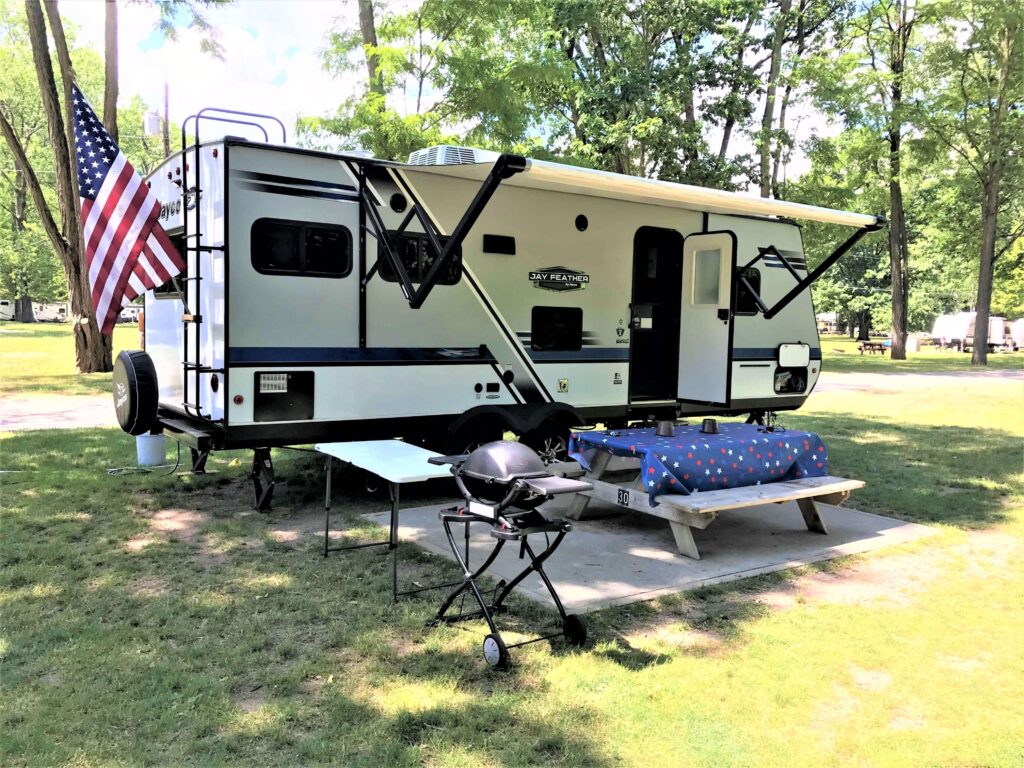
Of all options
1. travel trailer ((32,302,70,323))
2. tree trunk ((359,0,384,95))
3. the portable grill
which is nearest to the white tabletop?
the portable grill

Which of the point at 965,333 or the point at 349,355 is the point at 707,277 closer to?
the point at 349,355

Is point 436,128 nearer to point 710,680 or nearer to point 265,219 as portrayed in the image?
point 265,219

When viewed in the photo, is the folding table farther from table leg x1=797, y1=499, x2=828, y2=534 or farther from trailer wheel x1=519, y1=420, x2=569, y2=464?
table leg x1=797, y1=499, x2=828, y2=534

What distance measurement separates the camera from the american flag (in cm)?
617

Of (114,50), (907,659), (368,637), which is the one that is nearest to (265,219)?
(368,637)

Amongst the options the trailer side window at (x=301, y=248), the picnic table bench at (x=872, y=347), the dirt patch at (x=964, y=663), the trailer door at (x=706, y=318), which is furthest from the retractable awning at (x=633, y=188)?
the picnic table bench at (x=872, y=347)

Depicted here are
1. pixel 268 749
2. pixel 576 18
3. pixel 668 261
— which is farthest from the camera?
pixel 576 18

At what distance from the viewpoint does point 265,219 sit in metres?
5.76

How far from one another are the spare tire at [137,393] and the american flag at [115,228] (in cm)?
44

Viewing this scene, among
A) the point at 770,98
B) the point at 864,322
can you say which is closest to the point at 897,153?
the point at 770,98

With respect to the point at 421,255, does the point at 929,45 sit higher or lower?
Answer: higher

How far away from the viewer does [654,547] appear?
18.8 ft

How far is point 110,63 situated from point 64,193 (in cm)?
268

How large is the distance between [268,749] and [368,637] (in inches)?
39.2
